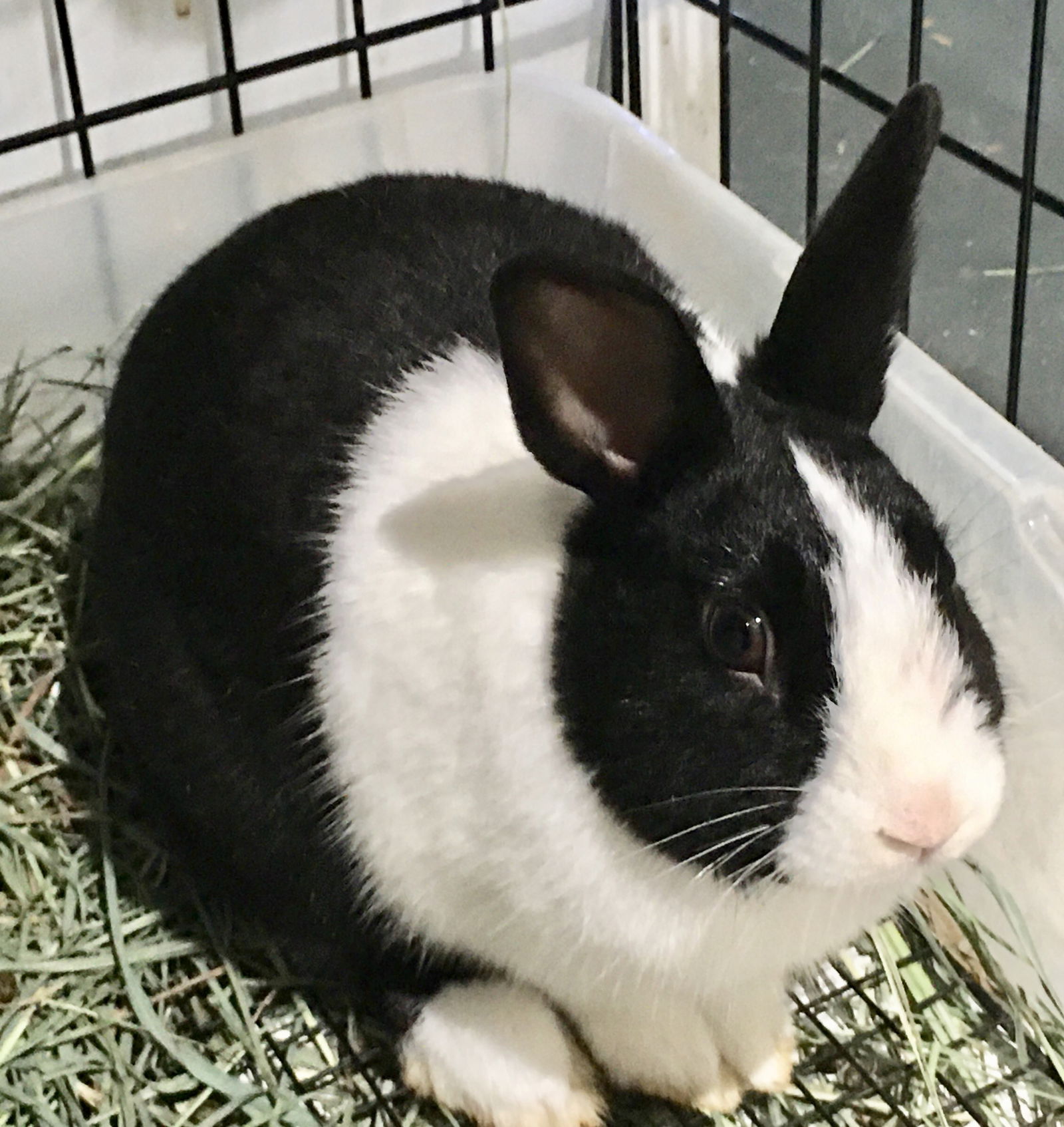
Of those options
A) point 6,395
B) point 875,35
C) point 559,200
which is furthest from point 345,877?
point 875,35

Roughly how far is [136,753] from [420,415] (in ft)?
1.38

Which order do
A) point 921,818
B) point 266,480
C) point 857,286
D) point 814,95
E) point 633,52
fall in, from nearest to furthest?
point 921,818, point 857,286, point 266,480, point 814,95, point 633,52

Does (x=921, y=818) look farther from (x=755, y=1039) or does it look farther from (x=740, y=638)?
(x=755, y=1039)

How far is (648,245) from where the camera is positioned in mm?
1651

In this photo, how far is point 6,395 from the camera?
1.60 metres

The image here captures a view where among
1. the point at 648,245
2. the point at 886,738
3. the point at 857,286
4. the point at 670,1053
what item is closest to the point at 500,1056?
the point at 670,1053

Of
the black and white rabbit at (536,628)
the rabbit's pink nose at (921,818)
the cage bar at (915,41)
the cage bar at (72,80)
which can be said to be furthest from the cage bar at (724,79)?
the rabbit's pink nose at (921,818)

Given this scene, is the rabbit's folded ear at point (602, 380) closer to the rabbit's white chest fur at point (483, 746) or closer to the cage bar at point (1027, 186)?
the rabbit's white chest fur at point (483, 746)

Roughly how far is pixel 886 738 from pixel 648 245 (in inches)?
36.5

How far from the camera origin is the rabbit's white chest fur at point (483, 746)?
3.18 feet

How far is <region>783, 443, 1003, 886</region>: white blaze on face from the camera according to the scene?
2.72ft

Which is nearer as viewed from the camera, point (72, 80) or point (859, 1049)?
point (859, 1049)

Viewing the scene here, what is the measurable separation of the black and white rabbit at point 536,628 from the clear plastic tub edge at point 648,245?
0.95ft

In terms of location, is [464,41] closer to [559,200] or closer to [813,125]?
[813,125]
